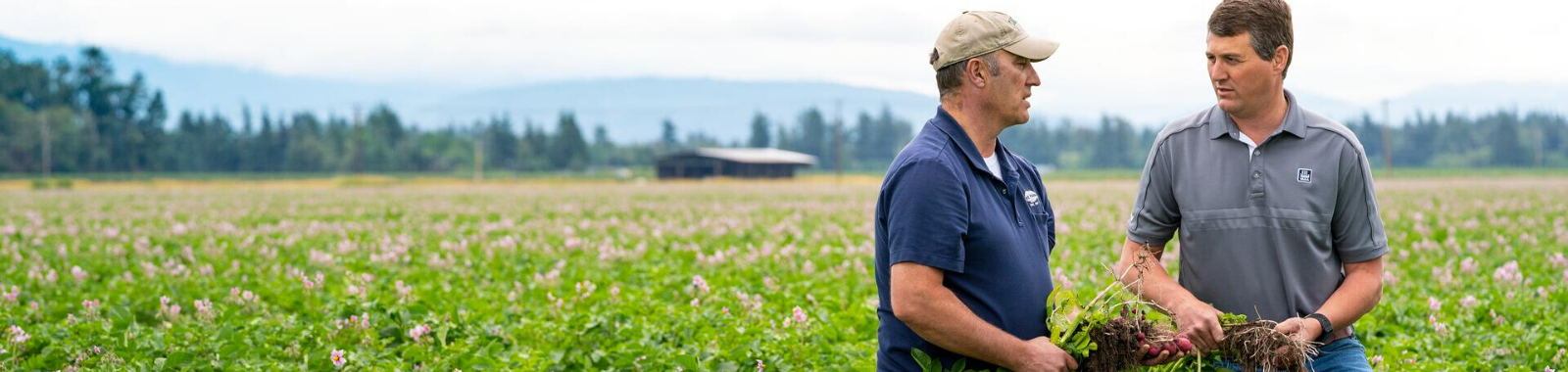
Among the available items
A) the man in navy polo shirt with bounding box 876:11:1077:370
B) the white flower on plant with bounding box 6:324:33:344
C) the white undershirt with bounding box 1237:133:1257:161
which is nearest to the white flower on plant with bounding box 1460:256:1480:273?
the white undershirt with bounding box 1237:133:1257:161

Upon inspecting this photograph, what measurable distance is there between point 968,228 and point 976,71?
463 mm

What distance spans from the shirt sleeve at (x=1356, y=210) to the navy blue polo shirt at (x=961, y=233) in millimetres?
883

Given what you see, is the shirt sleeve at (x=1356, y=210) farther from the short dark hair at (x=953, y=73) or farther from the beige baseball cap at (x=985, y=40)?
the short dark hair at (x=953, y=73)

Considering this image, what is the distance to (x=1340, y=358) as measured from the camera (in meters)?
3.87

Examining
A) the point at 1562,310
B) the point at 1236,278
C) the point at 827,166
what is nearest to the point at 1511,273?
the point at 1562,310

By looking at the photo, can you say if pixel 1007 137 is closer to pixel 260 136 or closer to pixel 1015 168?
pixel 260 136

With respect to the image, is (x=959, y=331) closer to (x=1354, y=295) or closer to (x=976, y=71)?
(x=976, y=71)

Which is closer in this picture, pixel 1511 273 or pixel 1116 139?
pixel 1511 273

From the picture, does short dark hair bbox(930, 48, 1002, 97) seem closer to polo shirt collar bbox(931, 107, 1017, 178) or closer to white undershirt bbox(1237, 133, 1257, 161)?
polo shirt collar bbox(931, 107, 1017, 178)

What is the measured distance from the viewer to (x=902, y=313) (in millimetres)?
3484

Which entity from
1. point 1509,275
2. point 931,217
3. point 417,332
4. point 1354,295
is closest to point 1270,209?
point 1354,295

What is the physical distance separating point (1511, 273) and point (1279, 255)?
732 cm

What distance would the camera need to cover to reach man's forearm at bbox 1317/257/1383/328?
12.4 feet

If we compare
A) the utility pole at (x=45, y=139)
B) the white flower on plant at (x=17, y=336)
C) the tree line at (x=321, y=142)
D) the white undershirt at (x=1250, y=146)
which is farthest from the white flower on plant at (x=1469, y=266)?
the utility pole at (x=45, y=139)
